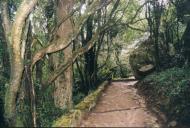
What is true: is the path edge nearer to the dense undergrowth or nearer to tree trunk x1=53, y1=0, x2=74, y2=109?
tree trunk x1=53, y1=0, x2=74, y2=109

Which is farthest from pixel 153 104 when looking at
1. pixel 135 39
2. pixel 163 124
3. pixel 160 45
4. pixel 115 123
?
pixel 135 39

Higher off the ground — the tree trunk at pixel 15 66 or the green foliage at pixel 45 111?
the tree trunk at pixel 15 66

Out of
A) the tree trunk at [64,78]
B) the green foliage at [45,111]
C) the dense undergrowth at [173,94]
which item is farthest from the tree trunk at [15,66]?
the dense undergrowth at [173,94]

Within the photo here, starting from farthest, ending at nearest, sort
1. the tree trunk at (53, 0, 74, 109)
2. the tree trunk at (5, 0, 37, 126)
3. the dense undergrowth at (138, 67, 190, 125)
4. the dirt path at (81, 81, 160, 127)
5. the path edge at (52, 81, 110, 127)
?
the tree trunk at (53, 0, 74, 109) → the dense undergrowth at (138, 67, 190, 125) → the dirt path at (81, 81, 160, 127) → the tree trunk at (5, 0, 37, 126) → the path edge at (52, 81, 110, 127)

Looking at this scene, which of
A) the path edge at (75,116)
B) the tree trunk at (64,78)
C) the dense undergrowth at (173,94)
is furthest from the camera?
the tree trunk at (64,78)

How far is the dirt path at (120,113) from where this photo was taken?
11.5m

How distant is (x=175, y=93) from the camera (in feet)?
42.8

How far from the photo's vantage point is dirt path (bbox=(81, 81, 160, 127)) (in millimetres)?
11461

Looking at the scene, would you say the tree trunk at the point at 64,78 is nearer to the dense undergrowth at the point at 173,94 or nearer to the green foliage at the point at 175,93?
the dense undergrowth at the point at 173,94

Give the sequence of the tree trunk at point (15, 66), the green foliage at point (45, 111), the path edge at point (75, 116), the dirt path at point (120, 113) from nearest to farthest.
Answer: the path edge at point (75, 116) → the tree trunk at point (15, 66) → the dirt path at point (120, 113) → the green foliage at point (45, 111)

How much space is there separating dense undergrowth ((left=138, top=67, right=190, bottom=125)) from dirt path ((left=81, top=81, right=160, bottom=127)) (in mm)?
556

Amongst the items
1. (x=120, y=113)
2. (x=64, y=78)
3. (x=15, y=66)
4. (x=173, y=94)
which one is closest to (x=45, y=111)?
(x=64, y=78)

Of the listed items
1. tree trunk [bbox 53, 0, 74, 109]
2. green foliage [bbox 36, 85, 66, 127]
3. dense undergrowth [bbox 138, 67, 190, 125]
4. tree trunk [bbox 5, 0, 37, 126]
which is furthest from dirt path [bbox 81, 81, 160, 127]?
tree trunk [bbox 5, 0, 37, 126]

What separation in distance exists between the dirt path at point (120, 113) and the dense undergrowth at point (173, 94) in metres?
0.56
